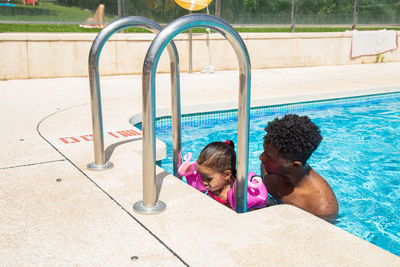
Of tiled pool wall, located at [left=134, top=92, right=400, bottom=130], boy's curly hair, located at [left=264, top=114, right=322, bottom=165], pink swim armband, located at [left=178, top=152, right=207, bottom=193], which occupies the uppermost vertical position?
boy's curly hair, located at [left=264, top=114, right=322, bottom=165]

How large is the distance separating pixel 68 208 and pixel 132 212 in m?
0.41

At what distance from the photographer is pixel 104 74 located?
385 inches

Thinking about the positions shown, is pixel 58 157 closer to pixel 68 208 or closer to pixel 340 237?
pixel 68 208

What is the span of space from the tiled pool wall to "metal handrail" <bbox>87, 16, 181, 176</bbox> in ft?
8.67

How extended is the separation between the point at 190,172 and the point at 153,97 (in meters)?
1.20

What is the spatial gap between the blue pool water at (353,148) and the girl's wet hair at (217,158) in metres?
1.26

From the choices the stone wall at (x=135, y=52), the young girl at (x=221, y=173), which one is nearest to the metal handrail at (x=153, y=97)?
the young girl at (x=221, y=173)

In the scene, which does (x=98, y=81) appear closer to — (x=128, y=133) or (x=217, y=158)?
(x=217, y=158)

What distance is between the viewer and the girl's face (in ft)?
9.82

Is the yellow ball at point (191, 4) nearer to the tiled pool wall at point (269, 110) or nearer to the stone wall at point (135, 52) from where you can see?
the stone wall at point (135, 52)

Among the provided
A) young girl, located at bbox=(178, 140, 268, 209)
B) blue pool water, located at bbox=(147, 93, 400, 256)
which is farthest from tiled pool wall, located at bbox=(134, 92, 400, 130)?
young girl, located at bbox=(178, 140, 268, 209)

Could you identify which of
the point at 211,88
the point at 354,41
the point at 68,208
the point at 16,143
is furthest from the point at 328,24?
the point at 68,208

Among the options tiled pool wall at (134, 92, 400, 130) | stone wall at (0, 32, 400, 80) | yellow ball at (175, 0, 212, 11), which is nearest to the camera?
tiled pool wall at (134, 92, 400, 130)

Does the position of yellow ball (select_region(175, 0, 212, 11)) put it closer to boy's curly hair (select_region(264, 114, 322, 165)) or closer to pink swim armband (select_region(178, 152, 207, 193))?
pink swim armband (select_region(178, 152, 207, 193))
